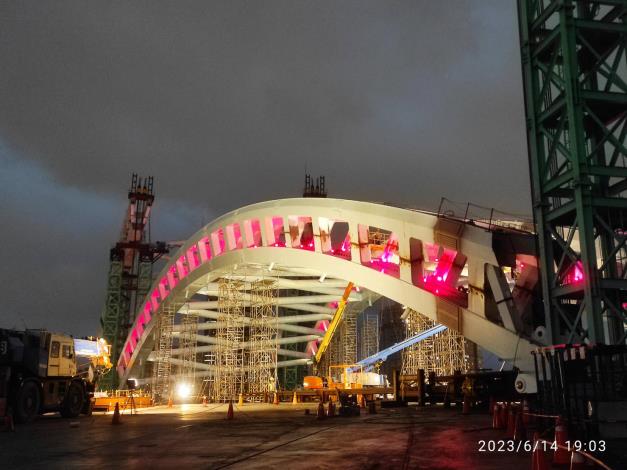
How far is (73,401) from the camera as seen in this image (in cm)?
2597

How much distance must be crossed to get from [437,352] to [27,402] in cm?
3561

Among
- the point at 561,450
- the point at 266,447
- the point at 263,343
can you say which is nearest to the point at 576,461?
the point at 561,450

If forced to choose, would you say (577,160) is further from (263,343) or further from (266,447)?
(263,343)

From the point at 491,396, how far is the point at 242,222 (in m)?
19.3

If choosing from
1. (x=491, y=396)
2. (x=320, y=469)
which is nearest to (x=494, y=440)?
(x=320, y=469)

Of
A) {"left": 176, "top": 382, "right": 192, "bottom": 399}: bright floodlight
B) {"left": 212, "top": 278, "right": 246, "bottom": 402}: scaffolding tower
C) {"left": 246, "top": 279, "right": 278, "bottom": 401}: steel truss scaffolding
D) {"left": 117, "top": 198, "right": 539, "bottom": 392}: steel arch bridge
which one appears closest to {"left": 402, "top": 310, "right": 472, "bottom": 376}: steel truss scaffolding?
{"left": 117, "top": 198, "right": 539, "bottom": 392}: steel arch bridge

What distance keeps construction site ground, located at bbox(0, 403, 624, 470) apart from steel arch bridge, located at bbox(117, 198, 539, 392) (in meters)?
5.33

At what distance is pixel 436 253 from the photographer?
1021 inches

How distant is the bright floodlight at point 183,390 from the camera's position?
4903 centimetres

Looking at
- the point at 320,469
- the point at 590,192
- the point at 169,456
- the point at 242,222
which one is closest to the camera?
the point at 320,469

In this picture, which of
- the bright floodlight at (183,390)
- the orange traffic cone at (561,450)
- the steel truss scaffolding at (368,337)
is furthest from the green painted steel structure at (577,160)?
the steel truss scaffolding at (368,337)

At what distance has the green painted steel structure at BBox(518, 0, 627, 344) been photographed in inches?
616

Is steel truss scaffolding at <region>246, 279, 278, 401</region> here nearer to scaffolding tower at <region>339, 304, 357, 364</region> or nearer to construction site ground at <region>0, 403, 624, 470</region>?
scaffolding tower at <region>339, 304, 357, 364</region>

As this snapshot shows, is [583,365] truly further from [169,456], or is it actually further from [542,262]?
[169,456]
